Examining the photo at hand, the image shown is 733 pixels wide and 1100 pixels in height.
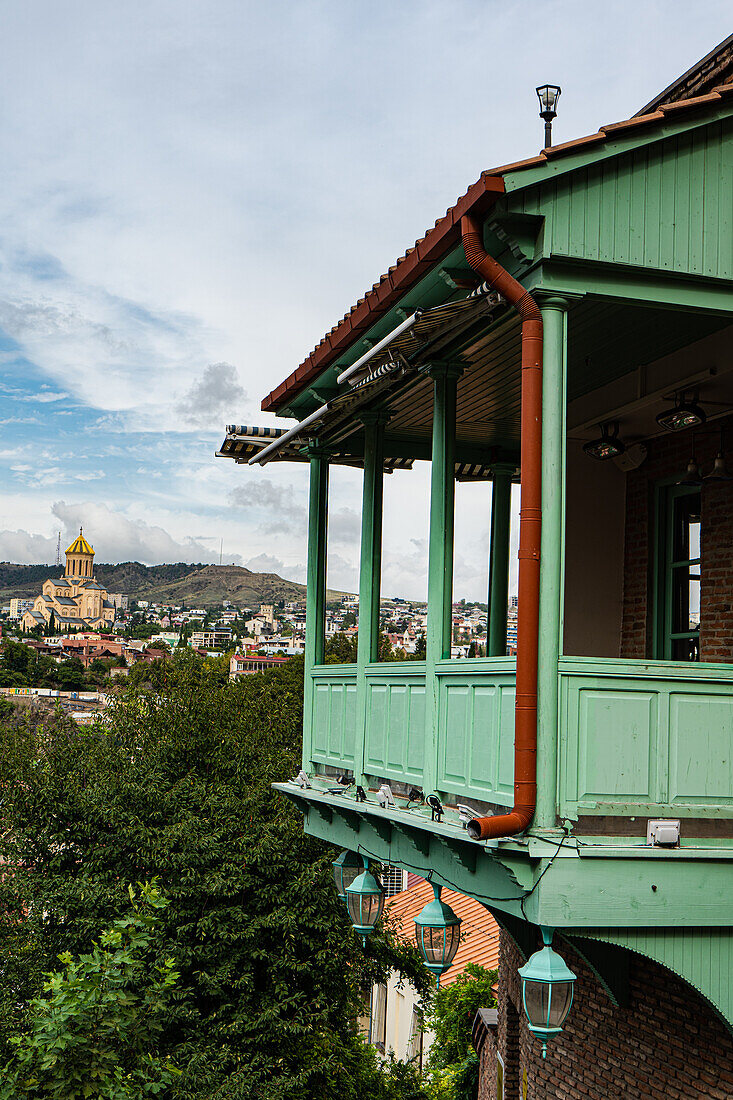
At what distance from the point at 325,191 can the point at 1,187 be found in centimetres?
7950

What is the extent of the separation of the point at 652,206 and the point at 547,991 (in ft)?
13.5

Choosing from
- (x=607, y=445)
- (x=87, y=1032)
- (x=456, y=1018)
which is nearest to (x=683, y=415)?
(x=607, y=445)

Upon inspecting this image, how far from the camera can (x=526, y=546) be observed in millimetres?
5598

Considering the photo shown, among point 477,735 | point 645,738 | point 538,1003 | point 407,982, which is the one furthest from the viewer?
point 407,982

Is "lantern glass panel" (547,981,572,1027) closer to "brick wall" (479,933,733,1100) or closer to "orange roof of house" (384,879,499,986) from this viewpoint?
"brick wall" (479,933,733,1100)

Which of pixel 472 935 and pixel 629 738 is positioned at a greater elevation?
pixel 629 738

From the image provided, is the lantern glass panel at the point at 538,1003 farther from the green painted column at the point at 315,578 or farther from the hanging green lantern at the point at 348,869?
the green painted column at the point at 315,578

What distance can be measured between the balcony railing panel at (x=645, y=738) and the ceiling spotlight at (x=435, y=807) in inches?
59.2

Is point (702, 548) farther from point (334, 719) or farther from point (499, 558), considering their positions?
point (334, 719)

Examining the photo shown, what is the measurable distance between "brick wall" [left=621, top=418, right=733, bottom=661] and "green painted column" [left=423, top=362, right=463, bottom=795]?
236 cm

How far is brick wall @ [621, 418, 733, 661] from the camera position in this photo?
27.6ft

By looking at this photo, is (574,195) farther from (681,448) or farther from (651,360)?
(681,448)

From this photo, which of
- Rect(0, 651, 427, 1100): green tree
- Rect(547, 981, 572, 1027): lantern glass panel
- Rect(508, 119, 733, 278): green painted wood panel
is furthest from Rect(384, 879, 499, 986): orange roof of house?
Rect(508, 119, 733, 278): green painted wood panel

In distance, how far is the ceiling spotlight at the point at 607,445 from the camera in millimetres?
9406
